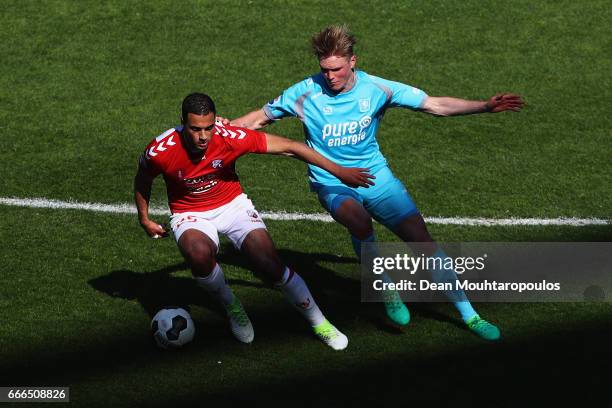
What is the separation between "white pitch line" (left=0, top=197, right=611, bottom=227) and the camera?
42.0ft

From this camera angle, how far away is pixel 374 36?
18438 millimetres

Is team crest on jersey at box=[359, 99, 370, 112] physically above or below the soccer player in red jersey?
above

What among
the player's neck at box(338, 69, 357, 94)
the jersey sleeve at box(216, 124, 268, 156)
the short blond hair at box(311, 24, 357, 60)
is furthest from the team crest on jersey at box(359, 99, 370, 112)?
the jersey sleeve at box(216, 124, 268, 156)

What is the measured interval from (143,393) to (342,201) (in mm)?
2641

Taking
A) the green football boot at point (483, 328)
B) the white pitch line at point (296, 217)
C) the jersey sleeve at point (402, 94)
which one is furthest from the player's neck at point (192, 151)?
the white pitch line at point (296, 217)

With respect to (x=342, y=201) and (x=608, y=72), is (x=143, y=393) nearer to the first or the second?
(x=342, y=201)

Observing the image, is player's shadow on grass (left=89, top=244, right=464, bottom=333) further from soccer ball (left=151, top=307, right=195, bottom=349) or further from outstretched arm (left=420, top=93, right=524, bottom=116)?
outstretched arm (left=420, top=93, right=524, bottom=116)

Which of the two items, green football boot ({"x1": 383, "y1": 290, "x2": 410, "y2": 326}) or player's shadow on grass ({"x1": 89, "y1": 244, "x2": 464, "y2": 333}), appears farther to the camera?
player's shadow on grass ({"x1": 89, "y1": 244, "x2": 464, "y2": 333})

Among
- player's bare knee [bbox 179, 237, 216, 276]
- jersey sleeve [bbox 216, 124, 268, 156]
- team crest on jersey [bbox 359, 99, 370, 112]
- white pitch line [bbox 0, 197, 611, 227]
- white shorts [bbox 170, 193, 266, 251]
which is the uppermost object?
team crest on jersey [bbox 359, 99, 370, 112]

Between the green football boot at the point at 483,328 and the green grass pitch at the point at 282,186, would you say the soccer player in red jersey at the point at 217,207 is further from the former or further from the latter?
the green football boot at the point at 483,328

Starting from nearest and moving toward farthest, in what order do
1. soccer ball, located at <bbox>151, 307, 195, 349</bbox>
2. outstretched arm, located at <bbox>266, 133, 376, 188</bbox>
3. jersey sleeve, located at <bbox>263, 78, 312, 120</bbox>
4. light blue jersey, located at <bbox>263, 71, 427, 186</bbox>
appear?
outstretched arm, located at <bbox>266, 133, 376, 188</bbox> → soccer ball, located at <bbox>151, 307, 195, 349</bbox> → light blue jersey, located at <bbox>263, 71, 427, 186</bbox> → jersey sleeve, located at <bbox>263, 78, 312, 120</bbox>

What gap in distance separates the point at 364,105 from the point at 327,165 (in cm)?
106

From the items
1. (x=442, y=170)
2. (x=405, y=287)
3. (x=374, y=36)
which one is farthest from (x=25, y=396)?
(x=374, y=36)

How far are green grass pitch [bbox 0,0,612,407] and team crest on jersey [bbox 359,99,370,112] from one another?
6.27 feet
